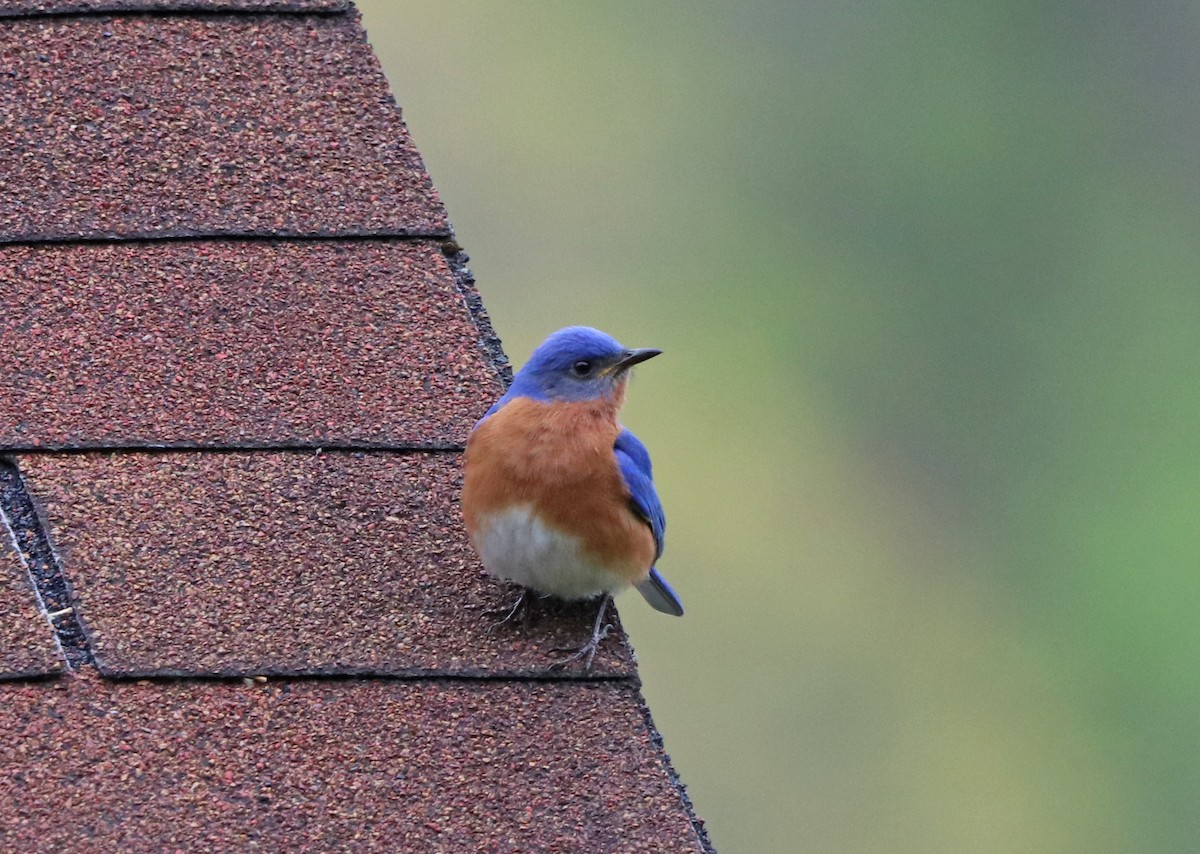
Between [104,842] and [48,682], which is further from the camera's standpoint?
[48,682]

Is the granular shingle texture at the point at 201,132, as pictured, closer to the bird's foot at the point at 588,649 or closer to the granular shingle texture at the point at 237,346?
the granular shingle texture at the point at 237,346

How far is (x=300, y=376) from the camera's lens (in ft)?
11.8

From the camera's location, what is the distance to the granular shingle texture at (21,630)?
111 inches

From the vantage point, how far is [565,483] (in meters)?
3.70

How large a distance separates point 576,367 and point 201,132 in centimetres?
115

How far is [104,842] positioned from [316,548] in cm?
90

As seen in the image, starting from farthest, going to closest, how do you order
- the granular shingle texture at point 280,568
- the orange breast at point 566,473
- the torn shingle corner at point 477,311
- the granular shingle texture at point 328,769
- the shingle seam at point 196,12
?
1. the shingle seam at point 196,12
2. the torn shingle corner at point 477,311
3. the orange breast at point 566,473
4. the granular shingle texture at point 280,568
5. the granular shingle texture at point 328,769

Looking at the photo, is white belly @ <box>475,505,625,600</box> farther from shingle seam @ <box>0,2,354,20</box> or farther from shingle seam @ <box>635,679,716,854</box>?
shingle seam @ <box>0,2,354,20</box>

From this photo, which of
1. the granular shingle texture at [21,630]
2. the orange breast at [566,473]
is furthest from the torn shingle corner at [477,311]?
the granular shingle texture at [21,630]

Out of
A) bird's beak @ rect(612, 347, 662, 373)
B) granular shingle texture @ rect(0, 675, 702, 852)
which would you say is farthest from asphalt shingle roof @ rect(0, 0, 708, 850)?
bird's beak @ rect(612, 347, 662, 373)

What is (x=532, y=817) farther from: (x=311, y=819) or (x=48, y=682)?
(x=48, y=682)

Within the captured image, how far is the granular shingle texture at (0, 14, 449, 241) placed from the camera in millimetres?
3910

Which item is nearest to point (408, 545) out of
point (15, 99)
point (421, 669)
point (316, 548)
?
point (316, 548)

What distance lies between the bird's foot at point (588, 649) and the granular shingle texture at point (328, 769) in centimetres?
13
